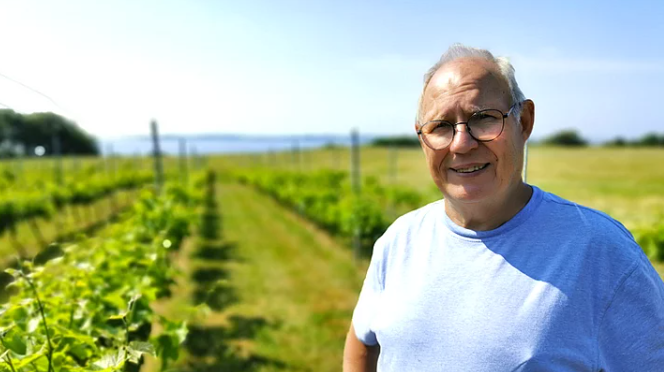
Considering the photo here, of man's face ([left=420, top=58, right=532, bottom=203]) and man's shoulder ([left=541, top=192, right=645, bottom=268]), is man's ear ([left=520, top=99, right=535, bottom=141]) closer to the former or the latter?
man's face ([left=420, top=58, right=532, bottom=203])

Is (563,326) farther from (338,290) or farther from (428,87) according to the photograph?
(338,290)

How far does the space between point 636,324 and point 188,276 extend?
7.36m

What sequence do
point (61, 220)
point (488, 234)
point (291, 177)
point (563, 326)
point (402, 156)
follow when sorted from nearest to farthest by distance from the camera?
1. point (563, 326)
2. point (488, 234)
3. point (61, 220)
4. point (291, 177)
5. point (402, 156)

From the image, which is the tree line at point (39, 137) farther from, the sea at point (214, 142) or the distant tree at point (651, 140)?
the distant tree at point (651, 140)

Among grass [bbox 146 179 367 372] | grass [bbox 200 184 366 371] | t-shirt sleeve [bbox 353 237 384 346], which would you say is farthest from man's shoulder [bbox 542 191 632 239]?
grass [bbox 200 184 366 371]

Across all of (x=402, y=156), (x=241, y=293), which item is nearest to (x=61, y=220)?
(x=241, y=293)

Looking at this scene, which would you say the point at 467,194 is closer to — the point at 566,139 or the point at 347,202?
the point at 347,202

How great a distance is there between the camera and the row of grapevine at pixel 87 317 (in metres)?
1.30

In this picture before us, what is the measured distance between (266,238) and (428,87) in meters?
9.85

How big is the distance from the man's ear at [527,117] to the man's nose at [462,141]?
0.61 feet

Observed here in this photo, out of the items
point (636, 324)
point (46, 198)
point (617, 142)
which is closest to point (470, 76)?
point (636, 324)

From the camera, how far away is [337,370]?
4508 millimetres

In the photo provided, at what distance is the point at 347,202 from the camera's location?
26.5 ft

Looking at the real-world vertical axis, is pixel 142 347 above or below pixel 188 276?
above
